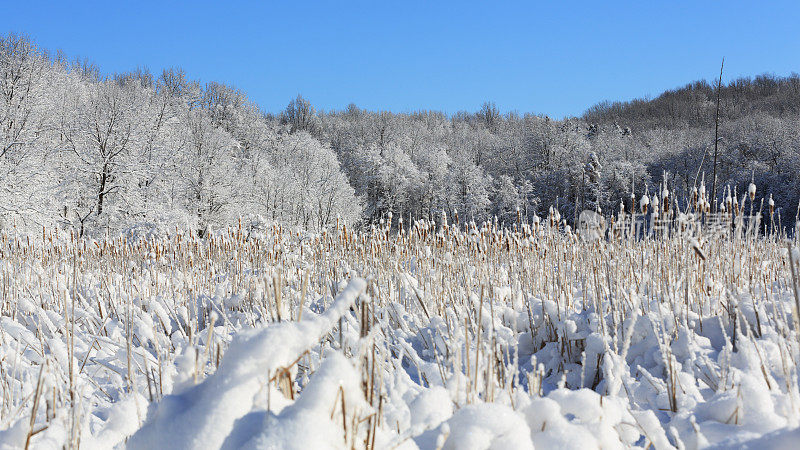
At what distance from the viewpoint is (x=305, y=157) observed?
41.1 meters

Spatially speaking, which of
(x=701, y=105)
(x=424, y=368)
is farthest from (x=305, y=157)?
(x=701, y=105)

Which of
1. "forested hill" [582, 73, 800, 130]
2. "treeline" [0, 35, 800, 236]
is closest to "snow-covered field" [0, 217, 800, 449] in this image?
"treeline" [0, 35, 800, 236]

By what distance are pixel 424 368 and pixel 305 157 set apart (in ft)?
132

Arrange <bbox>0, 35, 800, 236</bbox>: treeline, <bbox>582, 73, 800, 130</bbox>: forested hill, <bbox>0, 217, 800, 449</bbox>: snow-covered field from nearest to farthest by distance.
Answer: <bbox>0, 217, 800, 449</bbox>: snow-covered field < <bbox>0, 35, 800, 236</bbox>: treeline < <bbox>582, 73, 800, 130</bbox>: forested hill

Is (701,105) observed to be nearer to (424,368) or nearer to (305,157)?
(305,157)

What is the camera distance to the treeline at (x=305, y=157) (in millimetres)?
19459

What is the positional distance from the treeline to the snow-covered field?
3.04 ft

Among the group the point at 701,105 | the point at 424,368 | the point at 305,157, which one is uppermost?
the point at 701,105

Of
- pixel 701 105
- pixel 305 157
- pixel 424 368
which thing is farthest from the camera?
pixel 701 105

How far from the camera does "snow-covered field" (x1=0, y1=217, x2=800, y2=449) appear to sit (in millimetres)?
927

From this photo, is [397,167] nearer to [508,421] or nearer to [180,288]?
[180,288]

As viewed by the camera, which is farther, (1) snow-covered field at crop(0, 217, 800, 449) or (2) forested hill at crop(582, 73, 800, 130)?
(2) forested hill at crop(582, 73, 800, 130)

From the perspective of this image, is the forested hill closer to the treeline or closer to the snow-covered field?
the treeline

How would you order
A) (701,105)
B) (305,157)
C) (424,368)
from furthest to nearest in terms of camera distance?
(701,105) < (305,157) < (424,368)
